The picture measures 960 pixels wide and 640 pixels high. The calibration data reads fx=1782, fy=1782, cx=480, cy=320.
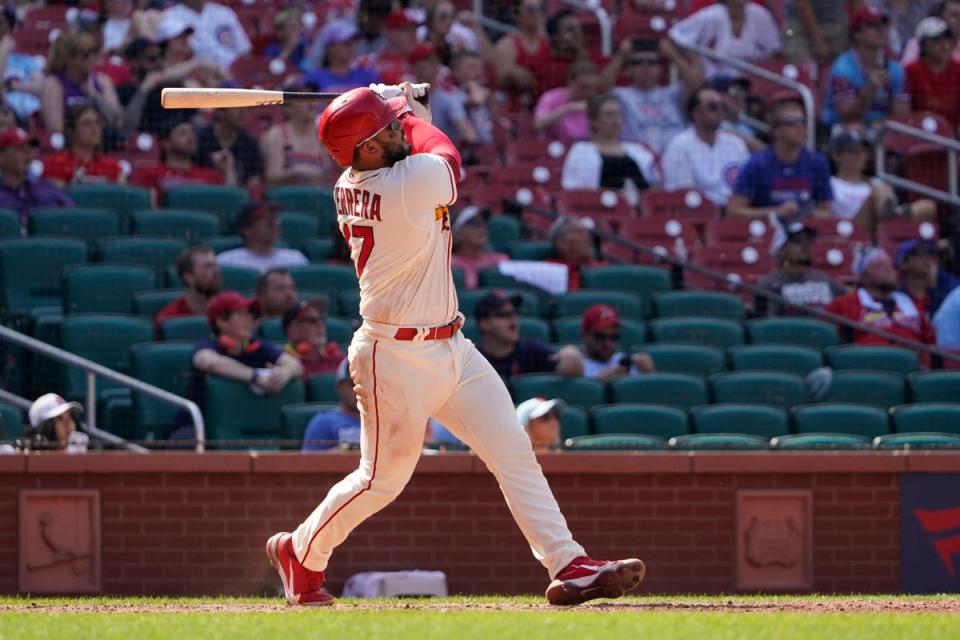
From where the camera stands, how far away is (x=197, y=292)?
30.9 feet

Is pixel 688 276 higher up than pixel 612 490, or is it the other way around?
pixel 688 276

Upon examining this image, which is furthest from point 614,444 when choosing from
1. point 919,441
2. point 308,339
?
point 308,339

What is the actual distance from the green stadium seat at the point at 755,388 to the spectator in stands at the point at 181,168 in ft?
11.7

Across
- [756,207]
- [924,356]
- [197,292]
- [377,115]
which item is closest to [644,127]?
[756,207]

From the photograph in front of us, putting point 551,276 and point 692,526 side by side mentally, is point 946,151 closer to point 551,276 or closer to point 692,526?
point 551,276

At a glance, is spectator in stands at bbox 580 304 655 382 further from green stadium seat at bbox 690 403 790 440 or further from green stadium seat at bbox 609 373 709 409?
green stadium seat at bbox 690 403 790 440

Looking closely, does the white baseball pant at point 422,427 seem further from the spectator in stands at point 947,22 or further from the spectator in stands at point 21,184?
the spectator in stands at point 947,22

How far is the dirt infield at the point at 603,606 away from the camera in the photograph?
568 cm

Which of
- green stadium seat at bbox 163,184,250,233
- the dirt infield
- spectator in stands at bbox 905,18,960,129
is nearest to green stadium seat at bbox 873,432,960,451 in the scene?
the dirt infield

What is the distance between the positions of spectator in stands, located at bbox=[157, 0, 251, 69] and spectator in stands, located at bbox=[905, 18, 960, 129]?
5173 mm

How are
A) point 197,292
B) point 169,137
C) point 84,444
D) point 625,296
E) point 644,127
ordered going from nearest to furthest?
1. point 84,444
2. point 197,292
3. point 625,296
4. point 169,137
5. point 644,127

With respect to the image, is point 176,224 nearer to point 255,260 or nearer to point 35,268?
point 255,260

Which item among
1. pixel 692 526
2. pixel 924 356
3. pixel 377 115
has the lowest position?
pixel 692 526

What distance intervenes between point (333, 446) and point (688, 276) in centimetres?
392
